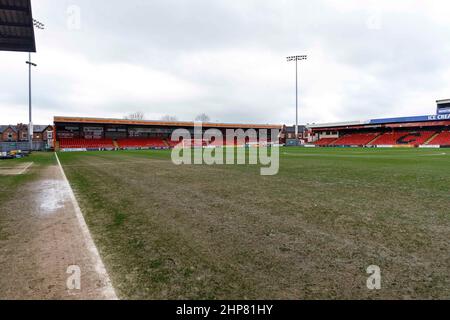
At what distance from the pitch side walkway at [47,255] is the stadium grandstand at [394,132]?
208 feet

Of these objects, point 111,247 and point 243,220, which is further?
point 243,220

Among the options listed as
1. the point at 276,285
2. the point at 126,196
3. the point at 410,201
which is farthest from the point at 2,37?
the point at 410,201

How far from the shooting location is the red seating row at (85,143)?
180 ft

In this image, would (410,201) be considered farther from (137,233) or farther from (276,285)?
(137,233)

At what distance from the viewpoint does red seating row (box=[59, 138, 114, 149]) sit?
54844mm

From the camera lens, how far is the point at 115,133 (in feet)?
206

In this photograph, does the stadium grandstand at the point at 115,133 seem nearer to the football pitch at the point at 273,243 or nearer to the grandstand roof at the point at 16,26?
the grandstand roof at the point at 16,26

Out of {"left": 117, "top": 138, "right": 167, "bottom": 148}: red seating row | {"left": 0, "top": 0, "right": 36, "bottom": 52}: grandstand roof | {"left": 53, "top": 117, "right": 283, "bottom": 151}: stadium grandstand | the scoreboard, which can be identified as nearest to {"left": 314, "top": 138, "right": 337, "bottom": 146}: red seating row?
the scoreboard

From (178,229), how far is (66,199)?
4755mm

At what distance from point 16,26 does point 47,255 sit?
13290mm

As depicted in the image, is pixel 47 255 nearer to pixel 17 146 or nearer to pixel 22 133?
pixel 17 146

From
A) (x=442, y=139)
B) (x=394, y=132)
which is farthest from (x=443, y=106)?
(x=394, y=132)
